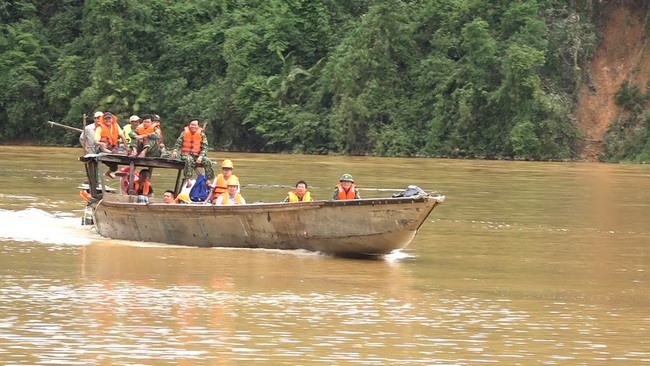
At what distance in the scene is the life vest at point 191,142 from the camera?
20.6 m

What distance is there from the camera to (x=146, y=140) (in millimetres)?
20547

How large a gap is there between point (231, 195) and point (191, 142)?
199 cm

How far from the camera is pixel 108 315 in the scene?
1330 cm

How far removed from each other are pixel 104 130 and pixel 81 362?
10.5 metres

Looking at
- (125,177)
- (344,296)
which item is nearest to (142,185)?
(125,177)

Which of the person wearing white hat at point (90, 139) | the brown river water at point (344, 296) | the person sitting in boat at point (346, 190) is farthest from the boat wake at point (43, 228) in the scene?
the person sitting in boat at point (346, 190)

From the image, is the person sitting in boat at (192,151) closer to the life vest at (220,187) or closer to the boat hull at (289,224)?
the boat hull at (289,224)

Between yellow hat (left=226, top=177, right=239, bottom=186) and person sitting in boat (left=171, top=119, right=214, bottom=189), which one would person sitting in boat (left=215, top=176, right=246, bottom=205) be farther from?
person sitting in boat (left=171, top=119, right=214, bottom=189)

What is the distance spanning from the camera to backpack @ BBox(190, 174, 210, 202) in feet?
65.8

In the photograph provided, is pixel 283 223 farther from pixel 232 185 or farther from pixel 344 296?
pixel 344 296

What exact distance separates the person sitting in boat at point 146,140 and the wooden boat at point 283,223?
320mm

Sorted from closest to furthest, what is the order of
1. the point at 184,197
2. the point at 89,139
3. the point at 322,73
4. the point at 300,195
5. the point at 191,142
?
1. the point at 300,195
2. the point at 184,197
3. the point at 191,142
4. the point at 89,139
5. the point at 322,73

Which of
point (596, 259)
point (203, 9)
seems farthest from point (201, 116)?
point (596, 259)

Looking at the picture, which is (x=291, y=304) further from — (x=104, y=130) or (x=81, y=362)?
(x=104, y=130)
